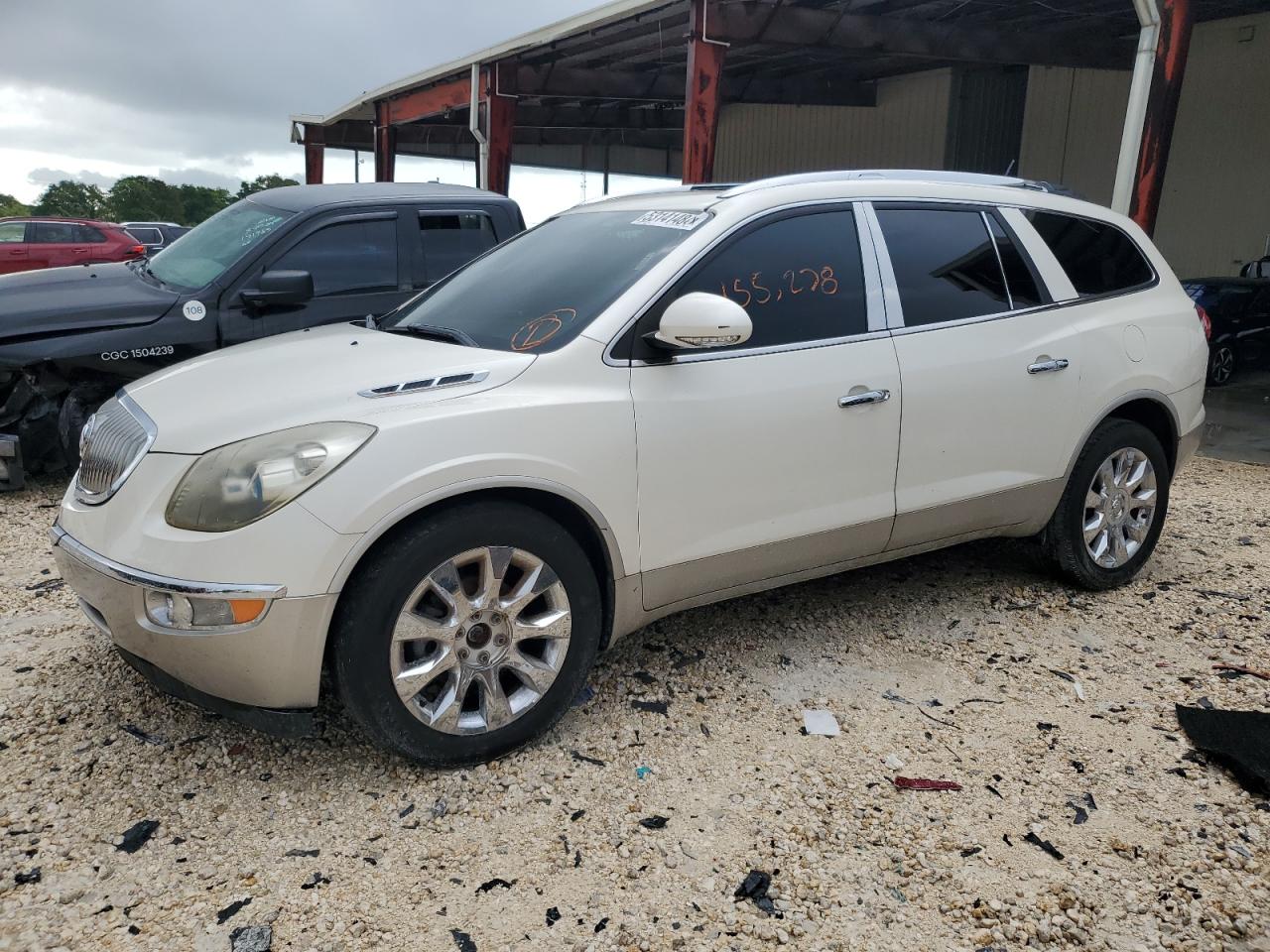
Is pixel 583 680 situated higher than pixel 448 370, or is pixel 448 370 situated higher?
pixel 448 370

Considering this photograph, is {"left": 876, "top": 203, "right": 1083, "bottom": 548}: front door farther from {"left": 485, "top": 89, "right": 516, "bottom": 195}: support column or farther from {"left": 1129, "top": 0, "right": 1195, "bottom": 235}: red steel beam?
{"left": 485, "top": 89, "right": 516, "bottom": 195}: support column

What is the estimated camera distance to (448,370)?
3002mm

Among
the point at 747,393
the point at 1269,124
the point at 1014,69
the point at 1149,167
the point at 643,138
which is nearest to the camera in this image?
the point at 747,393

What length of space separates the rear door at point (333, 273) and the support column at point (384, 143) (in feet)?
52.2

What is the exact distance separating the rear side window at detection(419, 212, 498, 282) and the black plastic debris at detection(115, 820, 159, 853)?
4295mm

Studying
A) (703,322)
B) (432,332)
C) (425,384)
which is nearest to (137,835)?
(425,384)

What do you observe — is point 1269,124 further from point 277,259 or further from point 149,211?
point 149,211

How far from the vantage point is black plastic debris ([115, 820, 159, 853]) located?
8.67ft

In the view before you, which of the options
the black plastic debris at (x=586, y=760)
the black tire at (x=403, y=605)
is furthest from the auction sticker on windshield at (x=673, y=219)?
the black plastic debris at (x=586, y=760)

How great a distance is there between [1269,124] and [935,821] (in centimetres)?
1560

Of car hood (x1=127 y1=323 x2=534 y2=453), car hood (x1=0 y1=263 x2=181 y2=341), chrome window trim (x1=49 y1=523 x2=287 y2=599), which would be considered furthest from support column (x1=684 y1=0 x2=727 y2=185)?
chrome window trim (x1=49 y1=523 x2=287 y2=599)

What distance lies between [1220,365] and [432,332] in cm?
1180

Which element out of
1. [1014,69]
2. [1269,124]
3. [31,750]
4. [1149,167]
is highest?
[1014,69]

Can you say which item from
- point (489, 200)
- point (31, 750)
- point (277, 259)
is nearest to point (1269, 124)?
point (489, 200)
